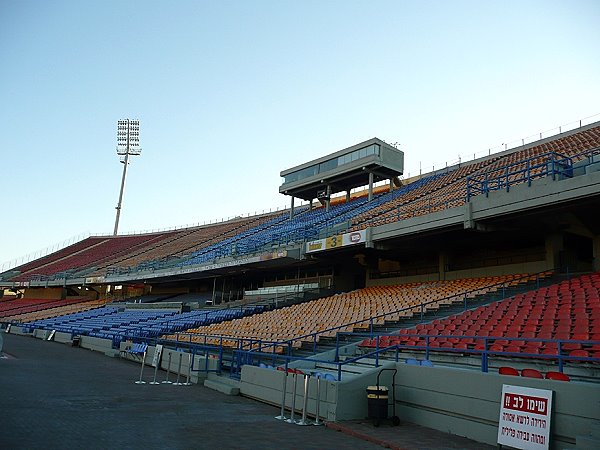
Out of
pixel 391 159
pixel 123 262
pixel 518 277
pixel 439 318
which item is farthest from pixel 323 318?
pixel 123 262

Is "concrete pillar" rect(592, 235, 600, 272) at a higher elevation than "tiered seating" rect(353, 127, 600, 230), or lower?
lower

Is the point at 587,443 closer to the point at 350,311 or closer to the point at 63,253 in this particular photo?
the point at 350,311

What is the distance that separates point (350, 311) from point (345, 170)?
14388 millimetres

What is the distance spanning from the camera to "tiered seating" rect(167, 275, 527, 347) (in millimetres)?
14578

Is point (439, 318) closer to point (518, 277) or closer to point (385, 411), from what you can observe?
point (518, 277)

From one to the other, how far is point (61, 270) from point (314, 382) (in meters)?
46.9

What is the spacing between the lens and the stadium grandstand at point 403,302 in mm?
8023

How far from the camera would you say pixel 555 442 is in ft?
20.4

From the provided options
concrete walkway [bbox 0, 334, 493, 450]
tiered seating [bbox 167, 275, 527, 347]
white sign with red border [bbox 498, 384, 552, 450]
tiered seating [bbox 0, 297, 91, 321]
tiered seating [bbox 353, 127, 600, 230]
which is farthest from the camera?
tiered seating [bbox 0, 297, 91, 321]

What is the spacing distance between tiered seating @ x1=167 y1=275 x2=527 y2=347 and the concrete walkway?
14.7 ft

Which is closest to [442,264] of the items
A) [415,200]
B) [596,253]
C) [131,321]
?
[415,200]

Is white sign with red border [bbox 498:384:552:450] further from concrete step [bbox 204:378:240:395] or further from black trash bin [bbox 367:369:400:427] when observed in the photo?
concrete step [bbox 204:378:240:395]

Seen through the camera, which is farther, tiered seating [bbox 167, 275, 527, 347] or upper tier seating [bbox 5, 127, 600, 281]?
upper tier seating [bbox 5, 127, 600, 281]

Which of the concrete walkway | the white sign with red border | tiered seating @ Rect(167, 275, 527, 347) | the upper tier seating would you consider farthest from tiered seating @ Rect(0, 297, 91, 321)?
the white sign with red border
